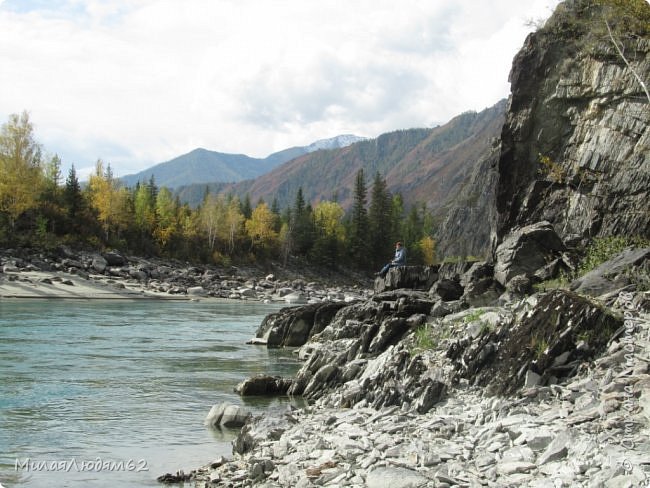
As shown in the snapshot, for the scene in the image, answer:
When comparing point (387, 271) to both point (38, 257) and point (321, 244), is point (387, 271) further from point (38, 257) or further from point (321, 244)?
point (321, 244)

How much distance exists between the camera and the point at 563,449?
847cm

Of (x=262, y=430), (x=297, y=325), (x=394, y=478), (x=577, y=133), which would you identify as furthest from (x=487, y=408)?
(x=577, y=133)

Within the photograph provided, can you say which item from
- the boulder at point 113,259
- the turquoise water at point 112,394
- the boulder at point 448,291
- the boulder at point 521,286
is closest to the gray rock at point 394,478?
the turquoise water at point 112,394

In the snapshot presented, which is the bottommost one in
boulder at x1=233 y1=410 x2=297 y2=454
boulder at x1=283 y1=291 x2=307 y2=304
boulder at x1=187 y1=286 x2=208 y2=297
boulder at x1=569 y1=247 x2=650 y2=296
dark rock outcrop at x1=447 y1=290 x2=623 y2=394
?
boulder at x1=283 y1=291 x2=307 y2=304

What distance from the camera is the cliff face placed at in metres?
25.2

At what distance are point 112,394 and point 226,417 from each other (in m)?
4.75

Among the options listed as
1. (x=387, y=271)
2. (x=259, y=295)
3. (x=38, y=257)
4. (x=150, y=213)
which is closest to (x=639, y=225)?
(x=387, y=271)

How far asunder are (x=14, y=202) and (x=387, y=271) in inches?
2209

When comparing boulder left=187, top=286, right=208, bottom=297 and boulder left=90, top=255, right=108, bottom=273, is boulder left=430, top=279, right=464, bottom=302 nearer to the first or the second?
boulder left=187, top=286, right=208, bottom=297

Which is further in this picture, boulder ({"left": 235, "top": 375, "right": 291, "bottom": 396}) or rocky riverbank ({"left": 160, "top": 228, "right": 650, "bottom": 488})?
boulder ({"left": 235, "top": 375, "right": 291, "bottom": 396})

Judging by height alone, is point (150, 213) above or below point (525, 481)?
above

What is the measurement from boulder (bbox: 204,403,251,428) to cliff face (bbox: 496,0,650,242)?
1740 centimetres

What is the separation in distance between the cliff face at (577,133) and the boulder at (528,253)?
375cm

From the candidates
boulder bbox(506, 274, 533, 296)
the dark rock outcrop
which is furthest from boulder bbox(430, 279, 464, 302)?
the dark rock outcrop
